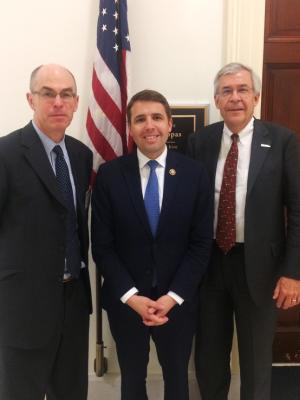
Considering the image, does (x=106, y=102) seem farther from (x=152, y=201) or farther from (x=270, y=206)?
(x=270, y=206)

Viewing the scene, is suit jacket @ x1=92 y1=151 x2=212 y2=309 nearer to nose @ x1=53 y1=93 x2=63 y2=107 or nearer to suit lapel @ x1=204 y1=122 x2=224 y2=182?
suit lapel @ x1=204 y1=122 x2=224 y2=182

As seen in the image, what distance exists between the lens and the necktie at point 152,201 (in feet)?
5.60

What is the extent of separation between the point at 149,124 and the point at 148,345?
1.00 m

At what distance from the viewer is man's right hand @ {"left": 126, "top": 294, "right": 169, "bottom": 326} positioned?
1678mm

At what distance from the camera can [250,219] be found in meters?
1.76

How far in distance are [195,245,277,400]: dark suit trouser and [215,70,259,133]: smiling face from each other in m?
0.61

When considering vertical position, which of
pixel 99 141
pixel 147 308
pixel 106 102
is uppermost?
pixel 106 102

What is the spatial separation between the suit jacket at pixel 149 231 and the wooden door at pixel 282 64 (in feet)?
3.19

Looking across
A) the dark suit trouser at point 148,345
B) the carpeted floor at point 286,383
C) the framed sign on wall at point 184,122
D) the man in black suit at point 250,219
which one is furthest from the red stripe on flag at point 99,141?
the carpeted floor at point 286,383

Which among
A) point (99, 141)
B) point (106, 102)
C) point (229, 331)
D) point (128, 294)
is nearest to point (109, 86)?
point (106, 102)

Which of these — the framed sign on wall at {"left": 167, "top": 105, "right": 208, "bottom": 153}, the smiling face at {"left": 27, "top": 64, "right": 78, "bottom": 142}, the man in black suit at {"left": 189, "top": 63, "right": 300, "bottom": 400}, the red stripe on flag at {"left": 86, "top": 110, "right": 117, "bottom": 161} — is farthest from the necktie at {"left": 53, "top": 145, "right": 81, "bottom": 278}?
the framed sign on wall at {"left": 167, "top": 105, "right": 208, "bottom": 153}

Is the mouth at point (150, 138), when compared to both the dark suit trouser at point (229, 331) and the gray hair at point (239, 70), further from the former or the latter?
the dark suit trouser at point (229, 331)

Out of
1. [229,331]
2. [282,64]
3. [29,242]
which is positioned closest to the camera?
[29,242]

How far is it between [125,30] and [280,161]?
1.07 metres
